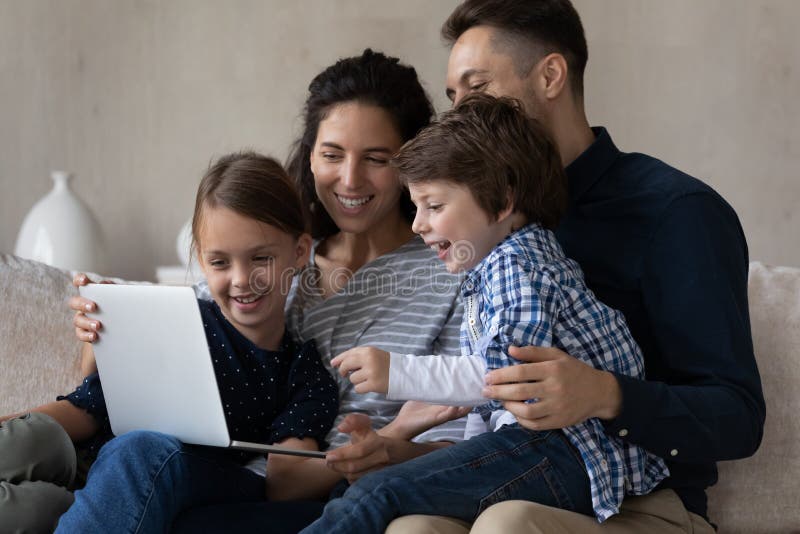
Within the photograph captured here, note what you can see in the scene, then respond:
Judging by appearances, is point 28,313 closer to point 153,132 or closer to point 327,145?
point 327,145

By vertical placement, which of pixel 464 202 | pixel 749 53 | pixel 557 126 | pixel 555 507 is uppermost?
pixel 749 53

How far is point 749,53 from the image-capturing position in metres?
3.21

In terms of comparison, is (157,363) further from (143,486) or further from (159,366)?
(143,486)

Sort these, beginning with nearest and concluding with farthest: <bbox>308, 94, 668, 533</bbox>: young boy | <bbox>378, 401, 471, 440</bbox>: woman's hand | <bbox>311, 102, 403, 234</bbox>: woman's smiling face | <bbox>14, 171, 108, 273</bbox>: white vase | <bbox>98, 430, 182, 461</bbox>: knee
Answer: <bbox>308, 94, 668, 533</bbox>: young boy, <bbox>98, 430, 182, 461</bbox>: knee, <bbox>378, 401, 471, 440</bbox>: woman's hand, <bbox>311, 102, 403, 234</bbox>: woman's smiling face, <bbox>14, 171, 108, 273</bbox>: white vase

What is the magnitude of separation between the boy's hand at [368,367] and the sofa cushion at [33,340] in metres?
0.78

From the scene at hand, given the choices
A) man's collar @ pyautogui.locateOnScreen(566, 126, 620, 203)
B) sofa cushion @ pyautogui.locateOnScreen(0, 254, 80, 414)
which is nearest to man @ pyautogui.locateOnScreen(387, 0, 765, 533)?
man's collar @ pyautogui.locateOnScreen(566, 126, 620, 203)

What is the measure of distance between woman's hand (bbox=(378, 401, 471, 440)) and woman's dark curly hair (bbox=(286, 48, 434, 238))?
46cm

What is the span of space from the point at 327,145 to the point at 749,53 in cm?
191

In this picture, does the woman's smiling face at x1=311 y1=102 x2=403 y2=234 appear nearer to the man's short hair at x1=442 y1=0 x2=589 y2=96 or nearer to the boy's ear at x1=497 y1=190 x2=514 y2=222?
the man's short hair at x1=442 y1=0 x2=589 y2=96

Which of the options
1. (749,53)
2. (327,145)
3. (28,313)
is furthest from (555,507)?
(749,53)

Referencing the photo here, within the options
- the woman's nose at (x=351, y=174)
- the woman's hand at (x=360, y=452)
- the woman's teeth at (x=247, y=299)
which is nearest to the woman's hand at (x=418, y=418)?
the woman's hand at (x=360, y=452)

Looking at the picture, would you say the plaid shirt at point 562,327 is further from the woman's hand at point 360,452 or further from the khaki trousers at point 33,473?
the khaki trousers at point 33,473

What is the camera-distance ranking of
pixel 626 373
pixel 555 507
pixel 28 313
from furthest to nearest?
pixel 28 313
pixel 626 373
pixel 555 507

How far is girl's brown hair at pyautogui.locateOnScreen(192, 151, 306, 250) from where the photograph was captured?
1.70m
